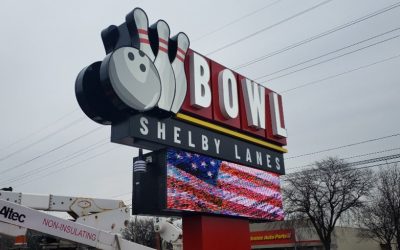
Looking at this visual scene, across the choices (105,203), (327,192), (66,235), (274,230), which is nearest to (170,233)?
(105,203)

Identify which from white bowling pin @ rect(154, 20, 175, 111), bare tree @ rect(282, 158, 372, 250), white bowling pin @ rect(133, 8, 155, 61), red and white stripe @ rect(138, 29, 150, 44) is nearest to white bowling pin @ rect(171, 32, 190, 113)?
white bowling pin @ rect(154, 20, 175, 111)

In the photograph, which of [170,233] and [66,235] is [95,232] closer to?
[66,235]

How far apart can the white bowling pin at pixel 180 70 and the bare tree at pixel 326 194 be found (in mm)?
31500

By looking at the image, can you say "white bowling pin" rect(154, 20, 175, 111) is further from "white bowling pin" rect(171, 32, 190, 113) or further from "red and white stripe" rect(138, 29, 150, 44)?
"red and white stripe" rect(138, 29, 150, 44)

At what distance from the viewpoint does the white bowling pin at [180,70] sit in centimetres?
1134

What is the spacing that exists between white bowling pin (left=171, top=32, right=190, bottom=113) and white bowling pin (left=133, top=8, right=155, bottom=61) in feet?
3.07

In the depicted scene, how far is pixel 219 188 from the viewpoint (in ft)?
39.8

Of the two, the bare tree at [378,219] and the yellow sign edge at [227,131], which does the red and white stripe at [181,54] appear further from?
the bare tree at [378,219]

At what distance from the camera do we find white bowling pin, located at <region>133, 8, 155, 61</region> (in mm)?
10852

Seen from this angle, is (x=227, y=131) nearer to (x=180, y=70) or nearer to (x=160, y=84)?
(x=180, y=70)

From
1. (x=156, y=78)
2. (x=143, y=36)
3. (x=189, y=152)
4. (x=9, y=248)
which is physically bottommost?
(x=9, y=248)

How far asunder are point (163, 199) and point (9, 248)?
11.3ft

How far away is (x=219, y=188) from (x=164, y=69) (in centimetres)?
364

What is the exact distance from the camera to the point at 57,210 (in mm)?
10570
